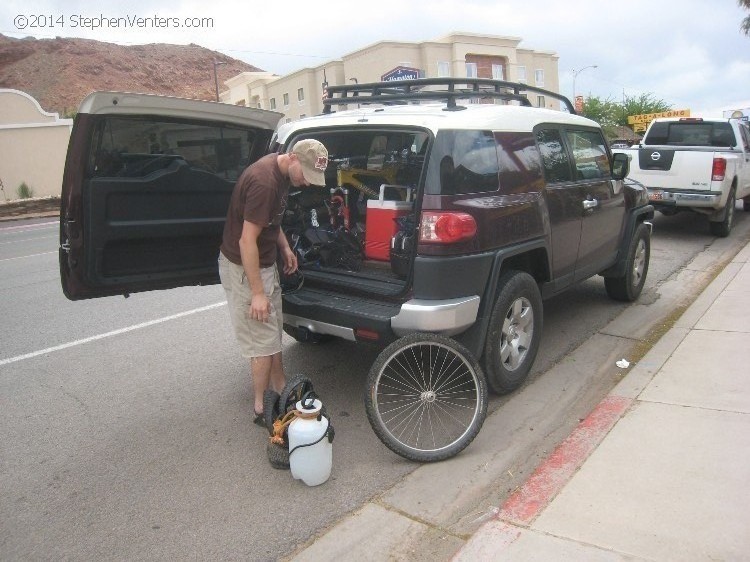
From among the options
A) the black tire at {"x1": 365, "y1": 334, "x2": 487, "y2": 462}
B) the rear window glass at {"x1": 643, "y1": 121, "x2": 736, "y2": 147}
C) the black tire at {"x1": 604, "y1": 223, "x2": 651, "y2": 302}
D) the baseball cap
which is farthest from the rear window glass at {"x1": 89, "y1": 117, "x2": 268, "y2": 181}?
the rear window glass at {"x1": 643, "y1": 121, "x2": 736, "y2": 147}

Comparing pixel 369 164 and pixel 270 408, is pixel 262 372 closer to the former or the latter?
pixel 270 408

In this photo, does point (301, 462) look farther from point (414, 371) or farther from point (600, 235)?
point (600, 235)

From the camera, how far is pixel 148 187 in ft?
12.7

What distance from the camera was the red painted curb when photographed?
301 centimetres

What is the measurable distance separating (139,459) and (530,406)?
2.49m

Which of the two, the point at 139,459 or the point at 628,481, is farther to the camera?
the point at 139,459

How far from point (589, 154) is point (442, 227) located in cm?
249

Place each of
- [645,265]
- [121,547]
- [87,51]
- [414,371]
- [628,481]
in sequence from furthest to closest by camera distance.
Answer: [87,51]
[645,265]
[414,371]
[628,481]
[121,547]

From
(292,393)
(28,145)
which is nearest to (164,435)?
(292,393)

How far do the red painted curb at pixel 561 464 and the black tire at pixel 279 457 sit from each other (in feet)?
3.93

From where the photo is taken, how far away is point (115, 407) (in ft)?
14.5

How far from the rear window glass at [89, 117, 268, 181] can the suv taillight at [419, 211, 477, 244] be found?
1473 mm

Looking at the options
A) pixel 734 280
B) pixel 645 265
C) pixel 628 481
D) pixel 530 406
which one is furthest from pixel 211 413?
pixel 734 280

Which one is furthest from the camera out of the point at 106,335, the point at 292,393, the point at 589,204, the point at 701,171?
the point at 701,171
